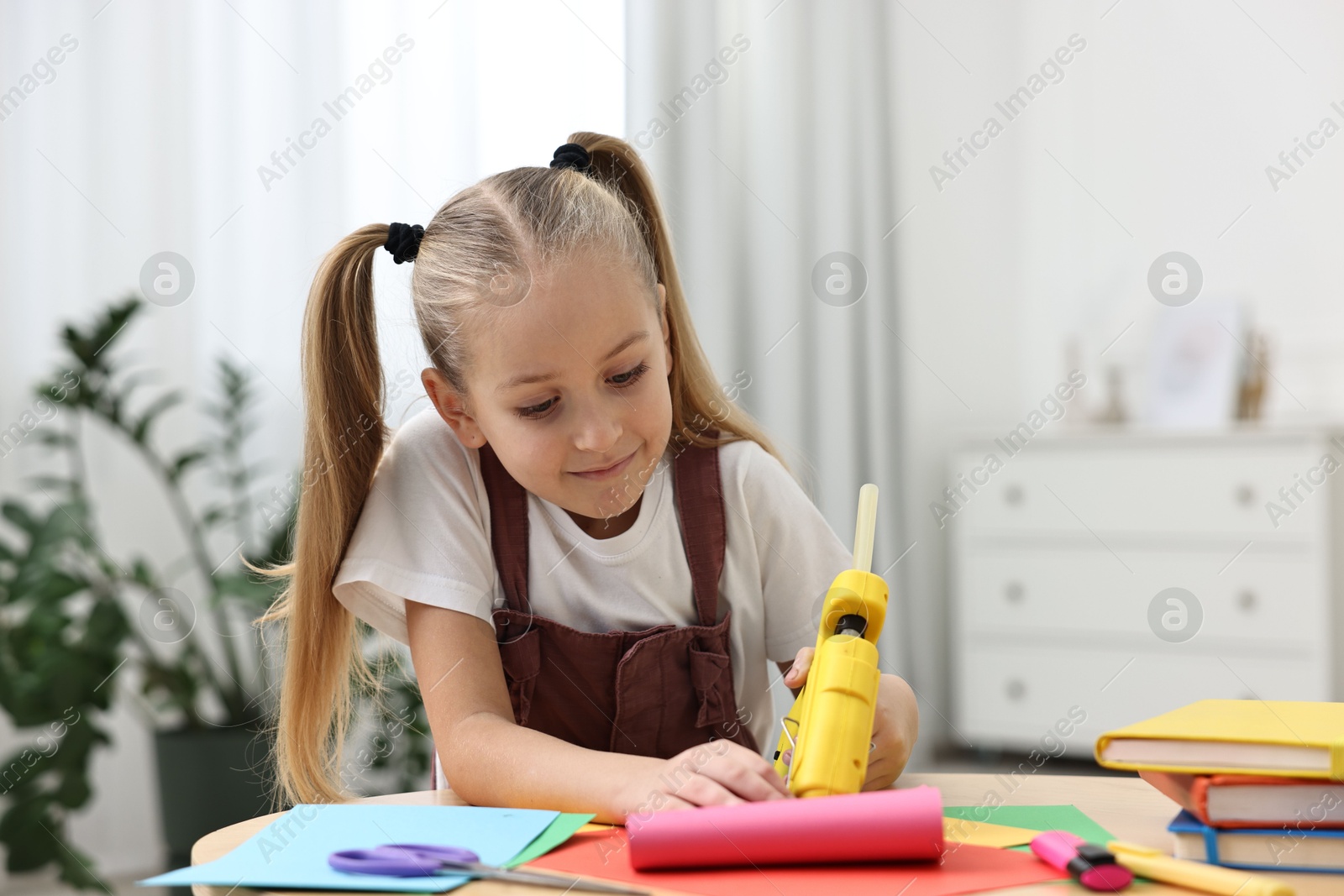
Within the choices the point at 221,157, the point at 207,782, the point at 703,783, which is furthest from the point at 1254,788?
the point at 221,157

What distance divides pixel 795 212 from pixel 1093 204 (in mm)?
968

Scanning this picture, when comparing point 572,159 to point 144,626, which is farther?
point 144,626

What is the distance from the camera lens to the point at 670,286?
0.97 meters

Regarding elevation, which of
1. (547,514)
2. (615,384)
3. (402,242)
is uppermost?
(402,242)

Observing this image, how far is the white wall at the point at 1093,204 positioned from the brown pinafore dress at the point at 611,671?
1.82m

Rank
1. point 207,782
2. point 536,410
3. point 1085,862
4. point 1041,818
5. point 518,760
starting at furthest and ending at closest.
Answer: point 207,782, point 536,410, point 518,760, point 1041,818, point 1085,862

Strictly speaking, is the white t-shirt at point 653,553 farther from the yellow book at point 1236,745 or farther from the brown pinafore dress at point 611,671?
the yellow book at point 1236,745

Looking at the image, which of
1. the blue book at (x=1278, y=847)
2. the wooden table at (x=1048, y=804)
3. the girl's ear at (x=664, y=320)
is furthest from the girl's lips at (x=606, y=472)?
the blue book at (x=1278, y=847)

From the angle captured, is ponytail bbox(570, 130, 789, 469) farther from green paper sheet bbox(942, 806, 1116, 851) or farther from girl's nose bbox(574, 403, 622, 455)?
green paper sheet bbox(942, 806, 1116, 851)

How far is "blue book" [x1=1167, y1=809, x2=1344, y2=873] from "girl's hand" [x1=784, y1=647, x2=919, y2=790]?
0.22m

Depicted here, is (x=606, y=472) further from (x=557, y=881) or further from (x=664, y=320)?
(x=557, y=881)

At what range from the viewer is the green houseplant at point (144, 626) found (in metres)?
1.57

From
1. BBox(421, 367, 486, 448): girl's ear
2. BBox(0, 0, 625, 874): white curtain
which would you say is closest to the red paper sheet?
BBox(421, 367, 486, 448): girl's ear

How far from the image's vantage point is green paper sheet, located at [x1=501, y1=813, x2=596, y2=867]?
0.53m
